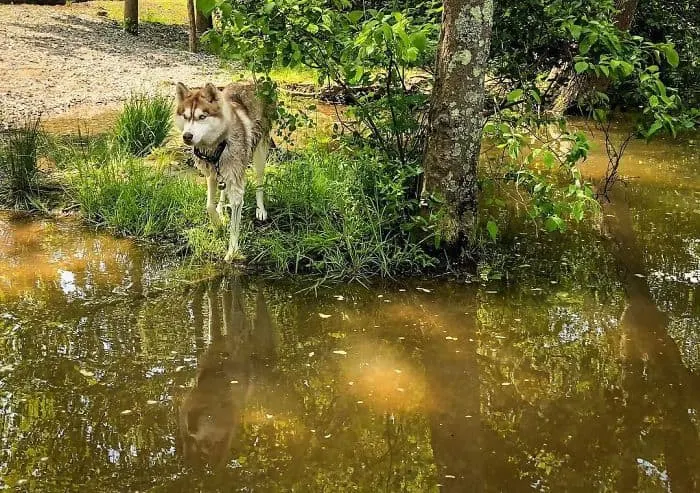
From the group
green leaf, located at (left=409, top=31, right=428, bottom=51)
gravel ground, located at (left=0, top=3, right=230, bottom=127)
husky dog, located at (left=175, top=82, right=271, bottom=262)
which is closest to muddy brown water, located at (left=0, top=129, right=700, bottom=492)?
husky dog, located at (left=175, top=82, right=271, bottom=262)

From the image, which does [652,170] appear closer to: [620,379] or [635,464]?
[620,379]

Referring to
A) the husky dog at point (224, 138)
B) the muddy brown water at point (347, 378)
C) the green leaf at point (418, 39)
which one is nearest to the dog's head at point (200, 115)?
the husky dog at point (224, 138)

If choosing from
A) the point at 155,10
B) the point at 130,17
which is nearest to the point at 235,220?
the point at 130,17

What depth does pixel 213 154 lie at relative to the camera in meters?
6.37

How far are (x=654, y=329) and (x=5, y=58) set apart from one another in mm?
13620

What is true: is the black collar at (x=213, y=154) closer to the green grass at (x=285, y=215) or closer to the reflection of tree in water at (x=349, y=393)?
the green grass at (x=285, y=215)

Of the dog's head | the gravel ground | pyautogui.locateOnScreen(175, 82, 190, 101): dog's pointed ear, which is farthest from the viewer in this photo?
the gravel ground

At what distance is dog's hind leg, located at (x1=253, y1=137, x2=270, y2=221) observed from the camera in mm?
6992

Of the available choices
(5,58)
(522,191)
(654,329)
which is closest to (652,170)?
(522,191)

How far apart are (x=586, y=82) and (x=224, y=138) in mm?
A: 7325

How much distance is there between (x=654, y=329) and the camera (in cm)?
531

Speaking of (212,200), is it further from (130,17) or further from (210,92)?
(130,17)

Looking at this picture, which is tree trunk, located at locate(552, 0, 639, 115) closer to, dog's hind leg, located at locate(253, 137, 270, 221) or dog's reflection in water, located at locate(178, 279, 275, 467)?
dog's hind leg, located at locate(253, 137, 270, 221)

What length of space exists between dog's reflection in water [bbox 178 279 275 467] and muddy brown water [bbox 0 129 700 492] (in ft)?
0.05
